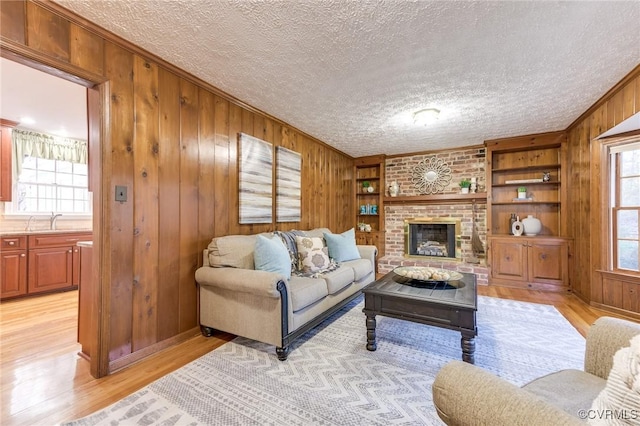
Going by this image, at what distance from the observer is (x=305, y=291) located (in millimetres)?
2252

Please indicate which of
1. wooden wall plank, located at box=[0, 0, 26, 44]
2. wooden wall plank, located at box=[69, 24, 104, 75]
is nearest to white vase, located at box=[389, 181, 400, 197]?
wooden wall plank, located at box=[69, 24, 104, 75]

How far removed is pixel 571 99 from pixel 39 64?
4662 mm

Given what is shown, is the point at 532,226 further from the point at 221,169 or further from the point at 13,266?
the point at 13,266

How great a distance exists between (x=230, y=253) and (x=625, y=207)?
438cm

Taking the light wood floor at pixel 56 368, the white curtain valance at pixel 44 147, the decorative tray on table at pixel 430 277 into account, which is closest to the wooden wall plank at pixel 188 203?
the light wood floor at pixel 56 368

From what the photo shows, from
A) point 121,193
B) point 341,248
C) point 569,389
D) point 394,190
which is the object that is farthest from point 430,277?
point 394,190

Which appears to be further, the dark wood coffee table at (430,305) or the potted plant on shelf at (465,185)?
the potted plant on shelf at (465,185)

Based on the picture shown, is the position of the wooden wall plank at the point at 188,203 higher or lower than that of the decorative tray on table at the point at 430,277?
higher

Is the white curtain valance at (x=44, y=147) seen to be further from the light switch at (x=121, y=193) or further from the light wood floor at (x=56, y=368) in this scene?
the light switch at (x=121, y=193)

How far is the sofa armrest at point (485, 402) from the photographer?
641 millimetres

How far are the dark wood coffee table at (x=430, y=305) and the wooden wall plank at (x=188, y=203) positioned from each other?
160 centimetres

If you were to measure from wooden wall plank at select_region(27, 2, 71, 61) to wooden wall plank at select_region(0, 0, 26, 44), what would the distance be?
0.09 feet

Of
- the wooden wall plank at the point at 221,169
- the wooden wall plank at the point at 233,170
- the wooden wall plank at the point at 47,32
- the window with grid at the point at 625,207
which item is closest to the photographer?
the wooden wall plank at the point at 47,32

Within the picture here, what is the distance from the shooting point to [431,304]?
6.58 feet
